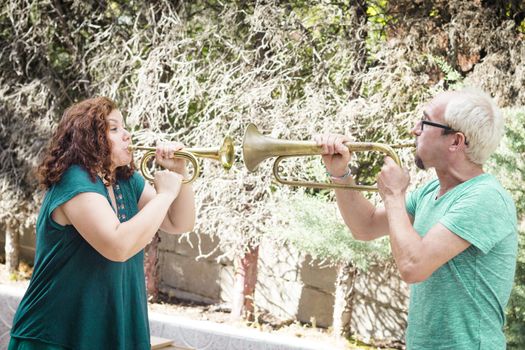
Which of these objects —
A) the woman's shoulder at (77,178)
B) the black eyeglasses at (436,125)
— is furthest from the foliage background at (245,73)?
the woman's shoulder at (77,178)

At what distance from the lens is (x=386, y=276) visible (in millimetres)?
5605

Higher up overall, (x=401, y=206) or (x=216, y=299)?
(x=401, y=206)

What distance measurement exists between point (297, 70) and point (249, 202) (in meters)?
1.23

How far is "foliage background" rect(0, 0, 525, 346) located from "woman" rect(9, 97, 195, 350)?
295 cm

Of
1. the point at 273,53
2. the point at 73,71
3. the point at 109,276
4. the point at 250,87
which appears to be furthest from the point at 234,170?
the point at 109,276

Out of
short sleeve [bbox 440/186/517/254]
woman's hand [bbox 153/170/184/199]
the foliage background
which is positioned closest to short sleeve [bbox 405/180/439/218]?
short sleeve [bbox 440/186/517/254]

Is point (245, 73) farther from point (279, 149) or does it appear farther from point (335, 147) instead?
point (335, 147)

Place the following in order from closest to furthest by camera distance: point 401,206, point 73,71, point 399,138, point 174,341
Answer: point 401,206
point 174,341
point 399,138
point 73,71

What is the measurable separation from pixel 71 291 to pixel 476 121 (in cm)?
137

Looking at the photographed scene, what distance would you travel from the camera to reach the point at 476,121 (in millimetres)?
1946

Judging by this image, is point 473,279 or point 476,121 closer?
point 473,279

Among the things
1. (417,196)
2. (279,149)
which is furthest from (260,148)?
(417,196)

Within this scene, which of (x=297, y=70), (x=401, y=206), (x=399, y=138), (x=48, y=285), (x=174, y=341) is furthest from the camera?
(x=297, y=70)

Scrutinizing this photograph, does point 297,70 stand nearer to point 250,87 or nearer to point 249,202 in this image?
point 250,87
